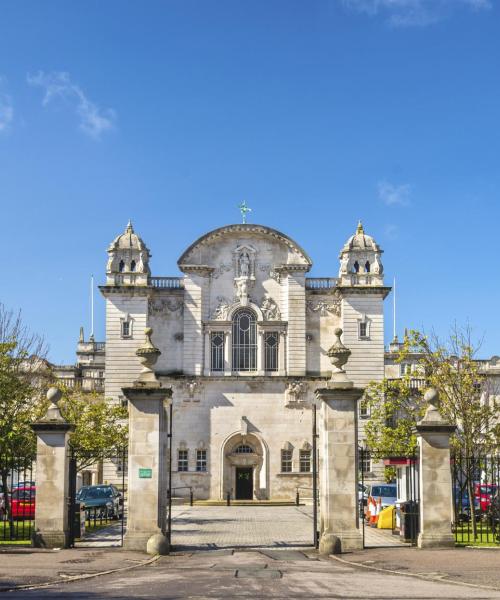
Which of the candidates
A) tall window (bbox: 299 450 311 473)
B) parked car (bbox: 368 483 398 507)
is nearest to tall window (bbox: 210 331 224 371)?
tall window (bbox: 299 450 311 473)

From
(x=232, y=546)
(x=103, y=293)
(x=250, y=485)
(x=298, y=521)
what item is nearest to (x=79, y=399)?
(x=103, y=293)

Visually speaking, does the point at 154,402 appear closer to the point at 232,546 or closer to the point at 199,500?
the point at 232,546

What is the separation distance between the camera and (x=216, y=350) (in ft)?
177

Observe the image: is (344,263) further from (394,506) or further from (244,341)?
(394,506)

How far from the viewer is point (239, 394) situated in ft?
174

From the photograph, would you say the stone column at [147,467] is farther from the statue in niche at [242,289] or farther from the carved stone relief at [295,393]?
the statue in niche at [242,289]

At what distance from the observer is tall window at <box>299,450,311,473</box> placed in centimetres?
5225

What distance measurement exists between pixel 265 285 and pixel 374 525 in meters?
24.1

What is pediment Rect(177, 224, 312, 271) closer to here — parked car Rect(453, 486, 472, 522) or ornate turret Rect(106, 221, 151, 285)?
ornate turret Rect(106, 221, 151, 285)

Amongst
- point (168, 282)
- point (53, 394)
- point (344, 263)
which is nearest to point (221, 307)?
point (168, 282)

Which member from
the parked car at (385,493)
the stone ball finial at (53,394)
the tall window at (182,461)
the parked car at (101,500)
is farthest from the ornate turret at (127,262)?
the stone ball finial at (53,394)

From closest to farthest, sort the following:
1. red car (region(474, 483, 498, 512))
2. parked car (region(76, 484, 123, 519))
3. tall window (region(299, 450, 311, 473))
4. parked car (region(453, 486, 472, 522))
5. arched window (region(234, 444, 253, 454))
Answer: red car (region(474, 483, 498, 512)), parked car (region(453, 486, 472, 522)), parked car (region(76, 484, 123, 519)), tall window (region(299, 450, 311, 473)), arched window (region(234, 444, 253, 454))

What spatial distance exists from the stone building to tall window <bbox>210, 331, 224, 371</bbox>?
0.21 feet

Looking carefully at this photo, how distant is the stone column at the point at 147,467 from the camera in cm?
2147
